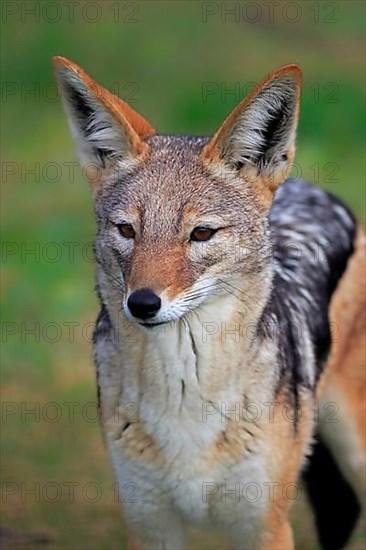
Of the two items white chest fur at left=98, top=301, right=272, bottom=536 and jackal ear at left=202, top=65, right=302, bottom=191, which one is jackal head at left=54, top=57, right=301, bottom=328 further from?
white chest fur at left=98, top=301, right=272, bottom=536

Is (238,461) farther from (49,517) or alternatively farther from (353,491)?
(49,517)

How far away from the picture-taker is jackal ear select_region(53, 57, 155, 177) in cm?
618

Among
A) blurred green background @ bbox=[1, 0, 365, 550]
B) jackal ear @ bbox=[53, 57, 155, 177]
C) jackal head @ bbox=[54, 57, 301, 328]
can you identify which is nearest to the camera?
jackal head @ bbox=[54, 57, 301, 328]

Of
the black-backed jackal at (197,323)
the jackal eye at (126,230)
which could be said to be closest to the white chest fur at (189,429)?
the black-backed jackal at (197,323)

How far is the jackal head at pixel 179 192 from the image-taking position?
5.74m

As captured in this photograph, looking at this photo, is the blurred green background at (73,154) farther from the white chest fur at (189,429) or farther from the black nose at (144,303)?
the black nose at (144,303)

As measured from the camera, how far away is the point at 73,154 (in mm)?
16062

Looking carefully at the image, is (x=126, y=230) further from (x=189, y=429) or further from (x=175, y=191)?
(x=189, y=429)

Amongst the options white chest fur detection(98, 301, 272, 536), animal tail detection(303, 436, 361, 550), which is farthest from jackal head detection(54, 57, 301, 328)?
animal tail detection(303, 436, 361, 550)

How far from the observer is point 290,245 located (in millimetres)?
7527

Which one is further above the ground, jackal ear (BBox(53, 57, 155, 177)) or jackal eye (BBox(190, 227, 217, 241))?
jackal ear (BBox(53, 57, 155, 177))

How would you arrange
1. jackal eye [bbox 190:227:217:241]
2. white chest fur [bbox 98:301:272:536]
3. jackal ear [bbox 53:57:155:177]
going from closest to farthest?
1. jackal eye [bbox 190:227:217:241]
2. jackal ear [bbox 53:57:155:177]
3. white chest fur [bbox 98:301:272:536]

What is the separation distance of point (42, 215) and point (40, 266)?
1518 millimetres

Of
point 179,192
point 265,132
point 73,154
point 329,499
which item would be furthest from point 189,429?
point 73,154
